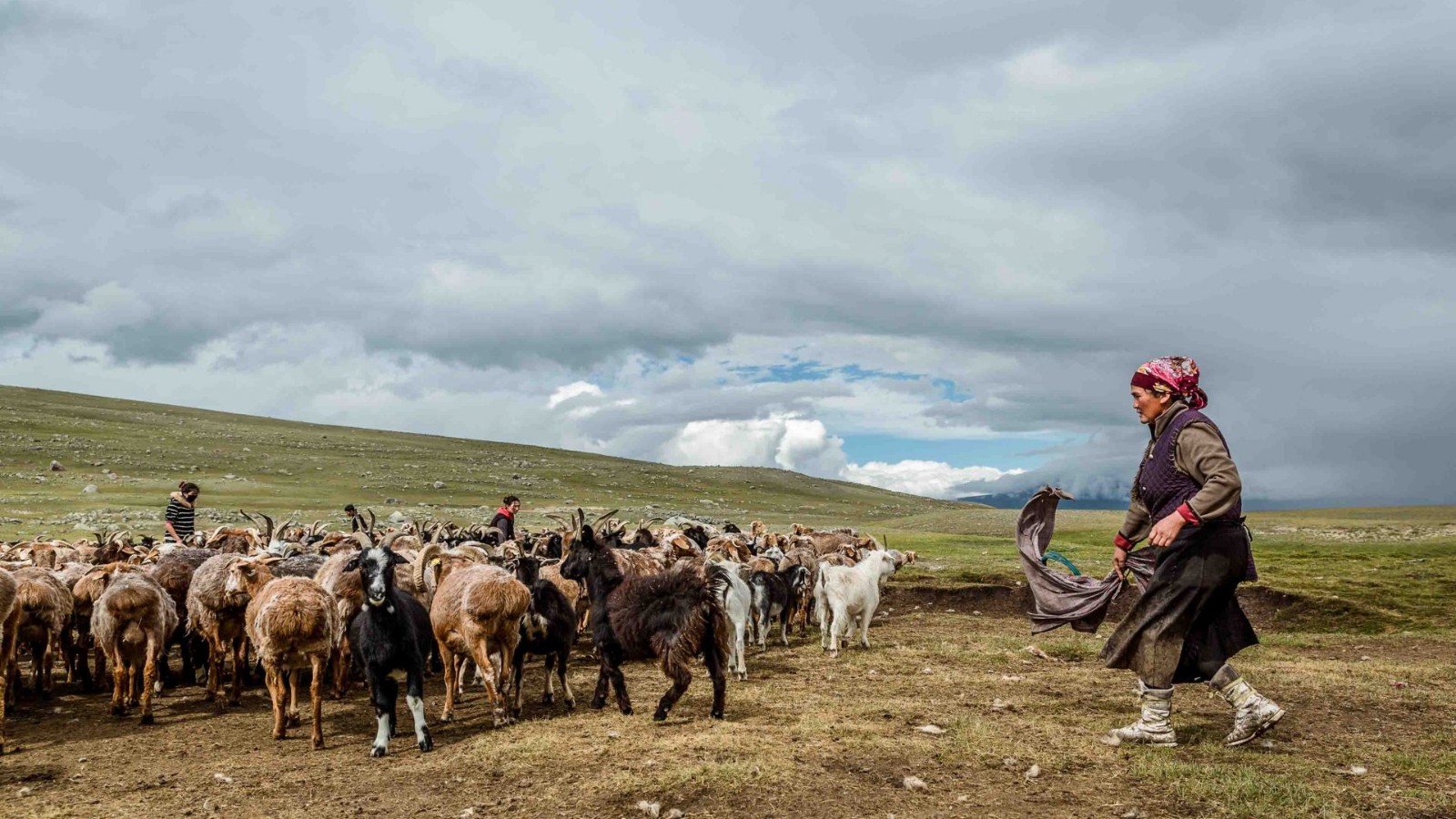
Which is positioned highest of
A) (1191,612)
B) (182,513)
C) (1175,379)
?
(1175,379)

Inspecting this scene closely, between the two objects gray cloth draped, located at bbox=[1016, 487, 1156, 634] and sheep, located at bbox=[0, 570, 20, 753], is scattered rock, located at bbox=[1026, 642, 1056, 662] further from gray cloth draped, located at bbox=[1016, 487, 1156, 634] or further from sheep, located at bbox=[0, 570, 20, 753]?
sheep, located at bbox=[0, 570, 20, 753]

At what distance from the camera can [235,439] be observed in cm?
10175

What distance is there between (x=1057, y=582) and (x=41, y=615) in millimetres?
11580

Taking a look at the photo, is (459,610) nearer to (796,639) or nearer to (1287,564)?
(796,639)

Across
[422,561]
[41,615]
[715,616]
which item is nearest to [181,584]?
[41,615]

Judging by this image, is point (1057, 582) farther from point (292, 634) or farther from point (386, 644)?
point (292, 634)

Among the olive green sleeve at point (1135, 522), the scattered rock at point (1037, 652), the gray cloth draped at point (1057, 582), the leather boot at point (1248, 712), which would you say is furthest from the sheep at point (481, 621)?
the scattered rock at point (1037, 652)

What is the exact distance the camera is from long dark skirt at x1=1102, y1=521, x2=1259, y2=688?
7250mm

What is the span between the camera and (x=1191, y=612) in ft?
23.9

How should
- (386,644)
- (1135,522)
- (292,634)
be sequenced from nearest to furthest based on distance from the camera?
(1135,522), (386,644), (292,634)

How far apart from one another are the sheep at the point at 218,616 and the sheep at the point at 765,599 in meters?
7.02

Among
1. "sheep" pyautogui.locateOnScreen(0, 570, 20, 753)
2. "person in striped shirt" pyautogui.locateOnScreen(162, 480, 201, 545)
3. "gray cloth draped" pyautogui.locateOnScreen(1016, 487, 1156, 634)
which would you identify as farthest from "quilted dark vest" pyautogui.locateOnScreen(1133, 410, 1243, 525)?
"person in striped shirt" pyautogui.locateOnScreen(162, 480, 201, 545)

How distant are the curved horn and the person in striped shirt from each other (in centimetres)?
618

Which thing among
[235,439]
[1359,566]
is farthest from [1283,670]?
[235,439]
